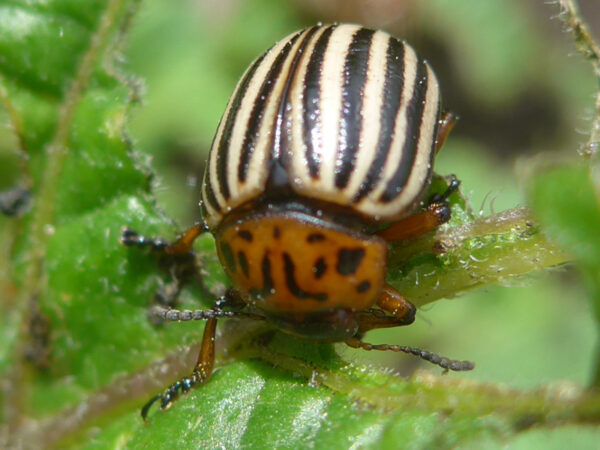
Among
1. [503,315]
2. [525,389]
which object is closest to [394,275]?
[525,389]

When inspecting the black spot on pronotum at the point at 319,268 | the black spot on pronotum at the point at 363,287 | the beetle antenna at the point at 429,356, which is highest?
the black spot on pronotum at the point at 319,268

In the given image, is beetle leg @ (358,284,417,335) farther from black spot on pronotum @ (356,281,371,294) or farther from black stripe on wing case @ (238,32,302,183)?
black stripe on wing case @ (238,32,302,183)

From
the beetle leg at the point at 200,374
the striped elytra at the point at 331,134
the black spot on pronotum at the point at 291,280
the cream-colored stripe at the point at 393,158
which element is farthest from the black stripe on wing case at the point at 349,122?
the beetle leg at the point at 200,374

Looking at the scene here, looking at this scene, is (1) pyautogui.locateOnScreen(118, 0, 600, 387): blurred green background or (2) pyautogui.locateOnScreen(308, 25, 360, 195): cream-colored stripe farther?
(1) pyautogui.locateOnScreen(118, 0, 600, 387): blurred green background

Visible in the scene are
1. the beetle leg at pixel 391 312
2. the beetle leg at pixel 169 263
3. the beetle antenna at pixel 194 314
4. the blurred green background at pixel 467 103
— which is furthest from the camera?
the blurred green background at pixel 467 103

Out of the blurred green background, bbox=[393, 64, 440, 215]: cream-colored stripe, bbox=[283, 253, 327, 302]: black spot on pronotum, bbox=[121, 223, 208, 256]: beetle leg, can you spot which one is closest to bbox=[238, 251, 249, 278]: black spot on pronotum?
bbox=[283, 253, 327, 302]: black spot on pronotum

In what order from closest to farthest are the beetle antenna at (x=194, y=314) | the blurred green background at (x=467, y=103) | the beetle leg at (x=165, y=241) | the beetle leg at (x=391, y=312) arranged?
the beetle leg at (x=391, y=312), the beetle antenna at (x=194, y=314), the beetle leg at (x=165, y=241), the blurred green background at (x=467, y=103)

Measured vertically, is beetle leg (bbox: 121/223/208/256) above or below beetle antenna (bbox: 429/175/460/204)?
above

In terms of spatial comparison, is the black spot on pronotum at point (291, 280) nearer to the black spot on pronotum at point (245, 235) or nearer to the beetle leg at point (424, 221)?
the black spot on pronotum at point (245, 235)
